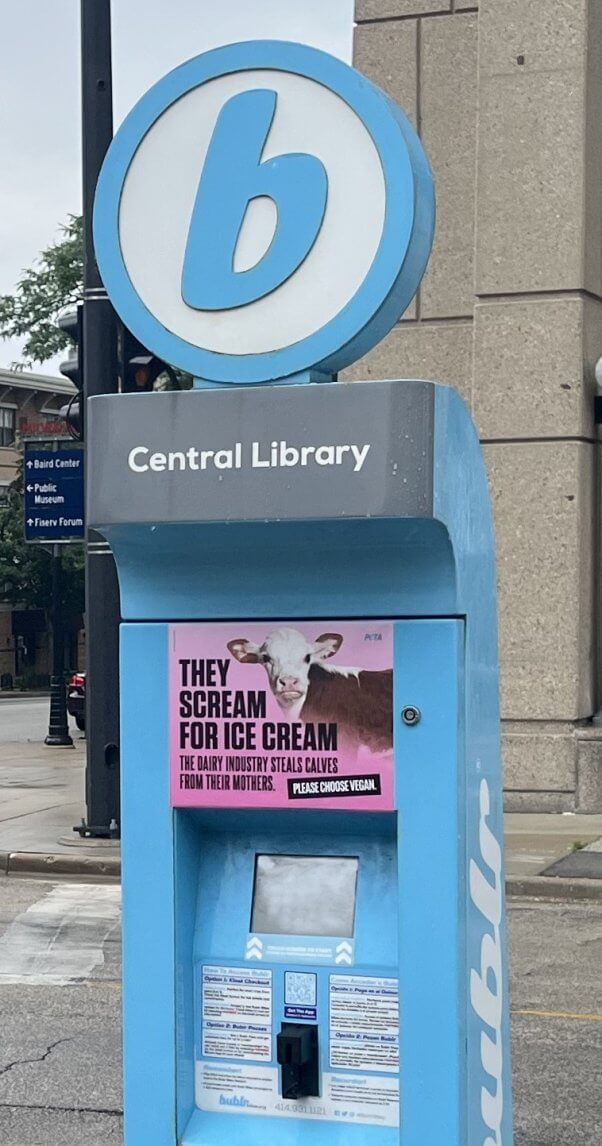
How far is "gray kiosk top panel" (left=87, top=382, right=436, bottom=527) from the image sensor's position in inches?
134

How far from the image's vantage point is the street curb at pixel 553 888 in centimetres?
1039

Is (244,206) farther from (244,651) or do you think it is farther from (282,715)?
(282,715)

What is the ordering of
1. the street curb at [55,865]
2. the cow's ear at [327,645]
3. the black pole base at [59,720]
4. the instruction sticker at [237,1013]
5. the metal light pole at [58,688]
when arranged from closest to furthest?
the cow's ear at [327,645]
the instruction sticker at [237,1013]
the street curb at [55,865]
the metal light pole at [58,688]
the black pole base at [59,720]

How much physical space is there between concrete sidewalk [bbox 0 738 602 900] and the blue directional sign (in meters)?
2.61

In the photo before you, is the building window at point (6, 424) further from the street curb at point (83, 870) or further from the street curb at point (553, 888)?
the street curb at point (553, 888)

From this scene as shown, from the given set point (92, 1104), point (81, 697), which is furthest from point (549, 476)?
Answer: point (81, 697)

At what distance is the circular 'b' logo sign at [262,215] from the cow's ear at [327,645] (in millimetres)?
608

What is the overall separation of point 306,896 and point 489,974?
494mm

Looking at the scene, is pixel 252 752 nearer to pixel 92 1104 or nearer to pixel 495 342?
pixel 92 1104

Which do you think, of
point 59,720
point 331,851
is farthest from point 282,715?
point 59,720

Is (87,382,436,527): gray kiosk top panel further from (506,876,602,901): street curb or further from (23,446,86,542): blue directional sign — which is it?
(23,446,86,542): blue directional sign

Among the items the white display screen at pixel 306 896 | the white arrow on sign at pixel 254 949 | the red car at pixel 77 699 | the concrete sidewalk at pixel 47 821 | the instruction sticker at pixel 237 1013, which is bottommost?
the concrete sidewalk at pixel 47 821

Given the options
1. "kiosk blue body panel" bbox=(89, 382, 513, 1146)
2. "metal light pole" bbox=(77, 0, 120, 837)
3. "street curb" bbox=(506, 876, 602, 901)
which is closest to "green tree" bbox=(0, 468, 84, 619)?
"metal light pole" bbox=(77, 0, 120, 837)

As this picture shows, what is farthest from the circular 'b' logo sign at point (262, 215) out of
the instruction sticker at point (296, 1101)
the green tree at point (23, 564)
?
the green tree at point (23, 564)
